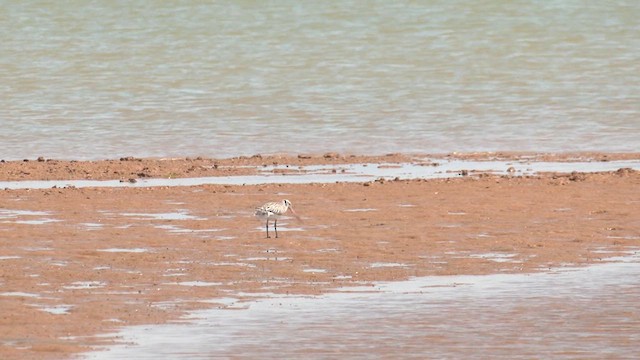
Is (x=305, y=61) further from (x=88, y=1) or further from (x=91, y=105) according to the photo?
(x=88, y=1)

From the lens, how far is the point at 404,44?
44156 millimetres

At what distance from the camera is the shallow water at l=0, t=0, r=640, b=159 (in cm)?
2886

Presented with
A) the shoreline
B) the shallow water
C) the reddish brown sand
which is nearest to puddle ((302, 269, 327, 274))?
the reddish brown sand

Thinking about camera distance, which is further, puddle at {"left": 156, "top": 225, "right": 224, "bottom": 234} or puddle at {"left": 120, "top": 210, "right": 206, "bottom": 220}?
puddle at {"left": 120, "top": 210, "right": 206, "bottom": 220}

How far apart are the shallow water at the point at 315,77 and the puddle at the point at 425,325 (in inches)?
539

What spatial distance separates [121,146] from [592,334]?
1778 centimetres

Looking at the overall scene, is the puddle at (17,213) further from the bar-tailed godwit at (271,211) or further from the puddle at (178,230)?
the bar-tailed godwit at (271,211)

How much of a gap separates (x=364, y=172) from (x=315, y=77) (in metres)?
16.6

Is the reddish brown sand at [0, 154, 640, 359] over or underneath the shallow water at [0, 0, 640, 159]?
underneath

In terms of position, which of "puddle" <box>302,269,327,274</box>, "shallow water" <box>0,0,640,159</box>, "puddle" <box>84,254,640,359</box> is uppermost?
"shallow water" <box>0,0,640,159</box>

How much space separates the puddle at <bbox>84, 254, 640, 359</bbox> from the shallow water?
45.0ft

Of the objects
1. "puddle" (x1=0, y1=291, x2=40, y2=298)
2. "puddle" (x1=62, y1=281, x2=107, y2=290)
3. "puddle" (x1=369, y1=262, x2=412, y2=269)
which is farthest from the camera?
"puddle" (x1=369, y1=262, x2=412, y2=269)

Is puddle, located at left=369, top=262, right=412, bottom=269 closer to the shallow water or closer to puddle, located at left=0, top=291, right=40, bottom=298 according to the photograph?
puddle, located at left=0, top=291, right=40, bottom=298

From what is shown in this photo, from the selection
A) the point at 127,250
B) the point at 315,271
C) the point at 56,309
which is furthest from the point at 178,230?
the point at 56,309
